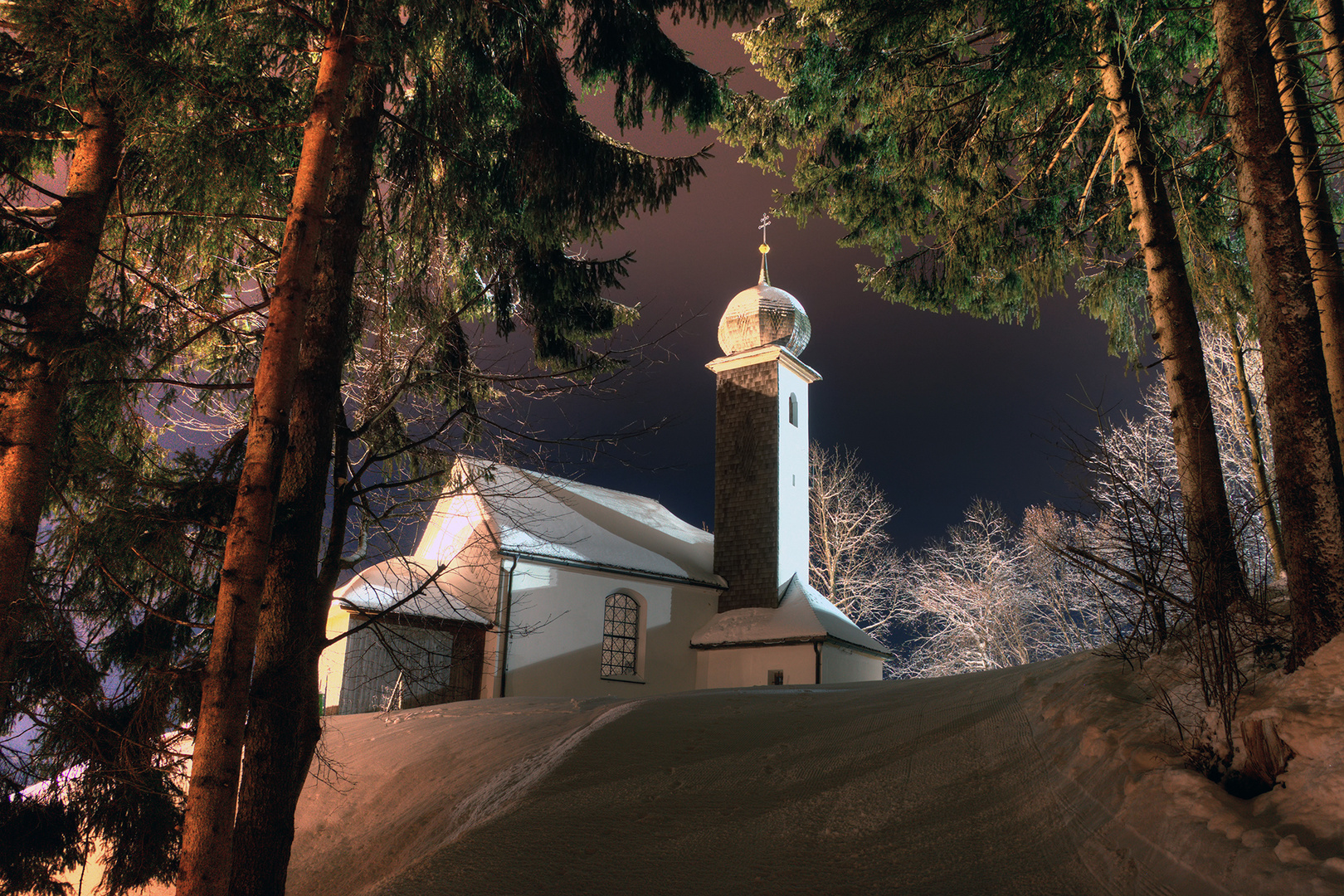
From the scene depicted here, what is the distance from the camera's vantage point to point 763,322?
2478 centimetres

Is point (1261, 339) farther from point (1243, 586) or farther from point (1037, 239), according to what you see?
point (1037, 239)

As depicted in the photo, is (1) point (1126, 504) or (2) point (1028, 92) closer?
(1) point (1126, 504)

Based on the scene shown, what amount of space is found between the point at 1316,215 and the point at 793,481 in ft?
56.4

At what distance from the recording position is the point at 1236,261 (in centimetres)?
974

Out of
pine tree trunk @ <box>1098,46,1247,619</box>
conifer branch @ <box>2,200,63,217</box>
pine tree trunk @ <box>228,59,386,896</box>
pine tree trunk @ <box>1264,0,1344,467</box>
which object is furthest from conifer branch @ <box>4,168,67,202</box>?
pine tree trunk @ <box>1264,0,1344,467</box>

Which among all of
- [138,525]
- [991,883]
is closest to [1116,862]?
[991,883]

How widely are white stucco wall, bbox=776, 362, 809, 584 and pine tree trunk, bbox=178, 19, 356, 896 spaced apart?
717 inches

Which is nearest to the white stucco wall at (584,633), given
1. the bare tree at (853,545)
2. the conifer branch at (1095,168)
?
the bare tree at (853,545)

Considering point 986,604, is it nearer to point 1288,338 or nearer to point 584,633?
point 584,633

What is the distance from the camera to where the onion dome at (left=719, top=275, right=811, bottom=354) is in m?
24.8

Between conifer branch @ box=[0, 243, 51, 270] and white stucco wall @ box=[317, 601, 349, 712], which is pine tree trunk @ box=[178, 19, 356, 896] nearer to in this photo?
conifer branch @ box=[0, 243, 51, 270]

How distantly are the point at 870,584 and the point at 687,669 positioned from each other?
35.9 ft

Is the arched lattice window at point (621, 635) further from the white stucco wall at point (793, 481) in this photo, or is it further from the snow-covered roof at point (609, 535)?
the white stucco wall at point (793, 481)

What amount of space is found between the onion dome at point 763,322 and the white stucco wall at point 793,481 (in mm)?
1088
